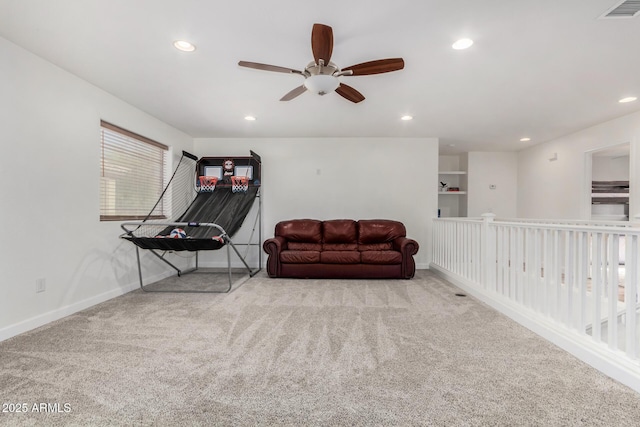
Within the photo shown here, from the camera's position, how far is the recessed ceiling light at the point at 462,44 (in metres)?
2.18

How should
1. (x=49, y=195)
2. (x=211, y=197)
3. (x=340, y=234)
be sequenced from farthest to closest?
1. (x=340, y=234)
2. (x=211, y=197)
3. (x=49, y=195)

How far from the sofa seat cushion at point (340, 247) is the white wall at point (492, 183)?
318cm

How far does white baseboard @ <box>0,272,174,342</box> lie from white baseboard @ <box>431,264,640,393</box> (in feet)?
13.9

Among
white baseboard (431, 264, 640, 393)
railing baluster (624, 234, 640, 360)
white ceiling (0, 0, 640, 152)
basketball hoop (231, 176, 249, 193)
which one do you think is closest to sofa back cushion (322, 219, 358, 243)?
basketball hoop (231, 176, 249, 193)

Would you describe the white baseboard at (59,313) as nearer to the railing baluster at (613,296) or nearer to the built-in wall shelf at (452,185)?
the railing baluster at (613,296)

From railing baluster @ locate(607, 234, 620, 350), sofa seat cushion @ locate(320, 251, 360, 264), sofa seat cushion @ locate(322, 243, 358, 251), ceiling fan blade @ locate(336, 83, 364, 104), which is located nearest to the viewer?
railing baluster @ locate(607, 234, 620, 350)

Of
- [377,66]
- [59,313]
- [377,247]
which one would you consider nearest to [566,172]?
[377,247]

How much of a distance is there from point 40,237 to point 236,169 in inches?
107

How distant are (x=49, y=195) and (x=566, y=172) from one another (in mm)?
7147

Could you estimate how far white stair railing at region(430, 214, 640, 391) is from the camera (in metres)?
1.72

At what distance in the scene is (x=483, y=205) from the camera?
6125 millimetres

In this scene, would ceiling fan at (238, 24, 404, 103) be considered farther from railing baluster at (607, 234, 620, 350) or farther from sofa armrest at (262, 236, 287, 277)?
sofa armrest at (262, 236, 287, 277)

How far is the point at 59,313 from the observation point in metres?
2.64

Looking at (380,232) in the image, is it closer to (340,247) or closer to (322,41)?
(340,247)
